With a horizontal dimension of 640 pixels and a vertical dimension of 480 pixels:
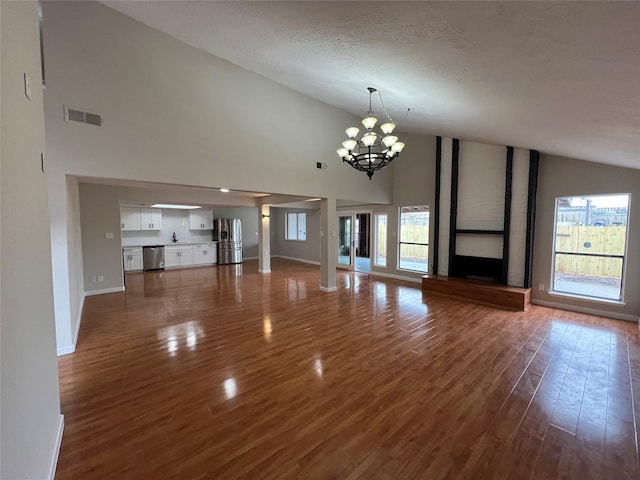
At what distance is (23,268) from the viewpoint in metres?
1.35

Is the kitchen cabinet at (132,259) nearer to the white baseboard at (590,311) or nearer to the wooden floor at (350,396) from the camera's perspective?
the wooden floor at (350,396)

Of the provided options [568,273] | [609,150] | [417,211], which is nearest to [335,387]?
[609,150]

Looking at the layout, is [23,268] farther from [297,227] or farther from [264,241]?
[297,227]

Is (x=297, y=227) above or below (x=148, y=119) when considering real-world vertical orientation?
below

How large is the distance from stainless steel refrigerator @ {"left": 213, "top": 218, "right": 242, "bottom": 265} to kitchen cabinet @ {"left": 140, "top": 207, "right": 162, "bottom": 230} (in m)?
1.95

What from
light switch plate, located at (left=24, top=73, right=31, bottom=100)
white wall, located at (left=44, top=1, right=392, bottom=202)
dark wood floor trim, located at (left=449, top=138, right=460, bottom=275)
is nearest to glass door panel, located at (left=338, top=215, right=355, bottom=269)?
dark wood floor trim, located at (left=449, top=138, right=460, bottom=275)

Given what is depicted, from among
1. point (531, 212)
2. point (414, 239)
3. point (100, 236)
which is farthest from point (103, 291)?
point (531, 212)

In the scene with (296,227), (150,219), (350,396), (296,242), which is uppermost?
(150,219)

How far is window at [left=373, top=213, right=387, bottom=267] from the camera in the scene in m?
8.57

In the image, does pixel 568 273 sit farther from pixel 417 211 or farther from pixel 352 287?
pixel 352 287

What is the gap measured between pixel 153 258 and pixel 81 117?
6.72 m

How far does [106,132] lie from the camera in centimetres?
356

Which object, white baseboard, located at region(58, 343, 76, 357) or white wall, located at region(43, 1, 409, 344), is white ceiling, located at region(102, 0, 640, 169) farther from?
white baseboard, located at region(58, 343, 76, 357)

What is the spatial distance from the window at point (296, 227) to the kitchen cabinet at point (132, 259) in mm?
5515
